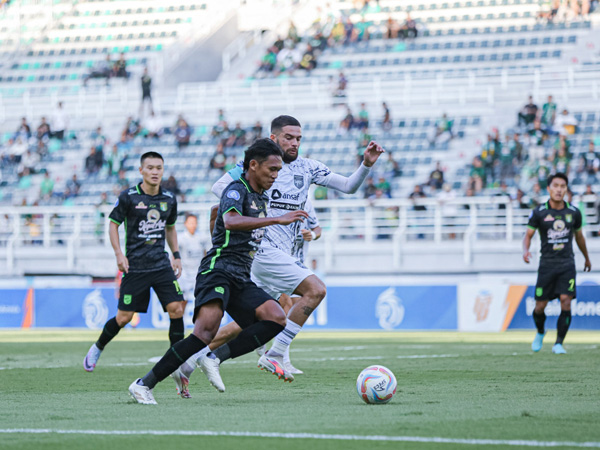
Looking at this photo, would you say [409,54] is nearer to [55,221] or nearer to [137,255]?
[55,221]

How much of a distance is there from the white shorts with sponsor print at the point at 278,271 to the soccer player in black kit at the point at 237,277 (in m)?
1.49

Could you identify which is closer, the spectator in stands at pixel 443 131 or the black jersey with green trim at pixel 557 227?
the black jersey with green trim at pixel 557 227

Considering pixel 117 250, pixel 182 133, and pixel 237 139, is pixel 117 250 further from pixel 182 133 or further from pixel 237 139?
pixel 182 133

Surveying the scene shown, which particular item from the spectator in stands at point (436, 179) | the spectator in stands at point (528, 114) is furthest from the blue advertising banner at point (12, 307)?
the spectator in stands at point (528, 114)

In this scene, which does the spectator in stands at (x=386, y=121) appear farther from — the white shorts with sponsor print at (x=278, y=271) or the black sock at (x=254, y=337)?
the black sock at (x=254, y=337)

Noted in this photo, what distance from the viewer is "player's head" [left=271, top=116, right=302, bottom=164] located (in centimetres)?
1030

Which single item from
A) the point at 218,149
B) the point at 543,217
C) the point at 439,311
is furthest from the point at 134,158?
the point at 543,217

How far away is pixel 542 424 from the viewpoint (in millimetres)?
6922

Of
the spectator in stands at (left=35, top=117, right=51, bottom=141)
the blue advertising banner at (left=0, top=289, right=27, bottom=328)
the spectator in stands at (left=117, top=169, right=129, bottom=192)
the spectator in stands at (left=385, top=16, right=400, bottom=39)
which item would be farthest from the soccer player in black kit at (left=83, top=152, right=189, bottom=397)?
the spectator in stands at (left=385, top=16, right=400, bottom=39)

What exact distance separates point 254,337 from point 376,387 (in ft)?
3.44

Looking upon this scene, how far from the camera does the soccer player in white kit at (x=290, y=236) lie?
399 inches

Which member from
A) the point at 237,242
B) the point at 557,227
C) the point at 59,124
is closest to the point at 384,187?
the point at 59,124

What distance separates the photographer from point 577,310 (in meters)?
22.2

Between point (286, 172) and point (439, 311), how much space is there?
13327 mm
